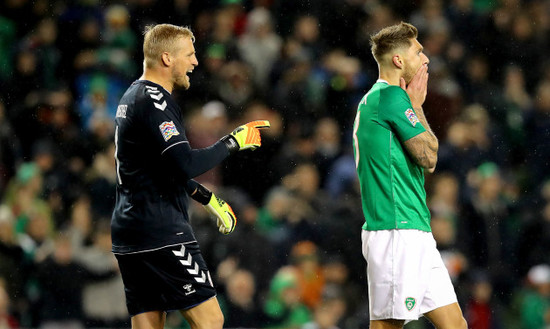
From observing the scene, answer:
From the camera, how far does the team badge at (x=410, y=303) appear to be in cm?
402

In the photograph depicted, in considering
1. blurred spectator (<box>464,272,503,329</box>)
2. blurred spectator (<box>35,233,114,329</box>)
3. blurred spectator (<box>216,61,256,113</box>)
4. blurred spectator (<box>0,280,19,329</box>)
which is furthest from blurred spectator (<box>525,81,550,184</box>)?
blurred spectator (<box>0,280,19,329</box>)

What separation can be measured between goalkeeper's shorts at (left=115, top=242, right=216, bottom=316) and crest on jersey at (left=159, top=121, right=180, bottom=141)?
521mm

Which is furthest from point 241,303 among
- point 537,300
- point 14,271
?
point 537,300

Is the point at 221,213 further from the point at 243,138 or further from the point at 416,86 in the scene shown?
the point at 416,86

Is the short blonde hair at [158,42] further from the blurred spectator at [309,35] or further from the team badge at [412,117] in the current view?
the blurred spectator at [309,35]

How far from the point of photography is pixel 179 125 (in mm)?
4082

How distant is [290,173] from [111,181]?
1.64 metres

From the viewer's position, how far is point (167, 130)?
4004 mm

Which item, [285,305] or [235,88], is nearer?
[285,305]

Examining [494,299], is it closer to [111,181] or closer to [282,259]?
[282,259]

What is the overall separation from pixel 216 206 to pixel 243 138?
431 millimetres

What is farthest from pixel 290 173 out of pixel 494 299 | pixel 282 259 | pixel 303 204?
pixel 494 299

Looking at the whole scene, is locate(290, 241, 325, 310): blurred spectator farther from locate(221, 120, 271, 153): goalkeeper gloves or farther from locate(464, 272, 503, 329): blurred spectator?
locate(221, 120, 271, 153): goalkeeper gloves

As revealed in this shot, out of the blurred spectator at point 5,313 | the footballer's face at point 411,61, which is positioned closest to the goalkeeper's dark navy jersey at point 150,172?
the footballer's face at point 411,61
